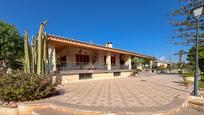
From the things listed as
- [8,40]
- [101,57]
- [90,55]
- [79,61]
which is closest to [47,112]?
[8,40]

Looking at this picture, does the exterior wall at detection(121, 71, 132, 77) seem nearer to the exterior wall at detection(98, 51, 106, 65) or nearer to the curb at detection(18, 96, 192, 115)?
the exterior wall at detection(98, 51, 106, 65)

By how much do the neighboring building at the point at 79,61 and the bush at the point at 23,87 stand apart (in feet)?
16.1

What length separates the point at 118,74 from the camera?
1884cm

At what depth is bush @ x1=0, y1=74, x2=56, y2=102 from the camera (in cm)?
520

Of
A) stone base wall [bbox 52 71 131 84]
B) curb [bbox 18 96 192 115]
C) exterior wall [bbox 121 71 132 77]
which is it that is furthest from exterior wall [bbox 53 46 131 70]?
curb [bbox 18 96 192 115]

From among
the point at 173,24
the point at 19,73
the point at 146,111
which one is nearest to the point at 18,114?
the point at 19,73

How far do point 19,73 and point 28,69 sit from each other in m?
1.24

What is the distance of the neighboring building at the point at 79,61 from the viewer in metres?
11.0

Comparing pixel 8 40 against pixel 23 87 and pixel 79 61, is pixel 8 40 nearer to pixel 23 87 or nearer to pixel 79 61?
pixel 79 61

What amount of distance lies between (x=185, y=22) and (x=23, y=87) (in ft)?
41.8

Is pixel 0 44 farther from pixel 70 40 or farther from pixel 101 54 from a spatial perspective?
pixel 101 54

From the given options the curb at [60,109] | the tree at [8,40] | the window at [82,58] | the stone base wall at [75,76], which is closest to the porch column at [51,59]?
the stone base wall at [75,76]

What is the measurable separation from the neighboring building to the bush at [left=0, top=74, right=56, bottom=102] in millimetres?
4898

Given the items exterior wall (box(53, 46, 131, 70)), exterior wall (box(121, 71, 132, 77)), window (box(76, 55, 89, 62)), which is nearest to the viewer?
exterior wall (box(53, 46, 131, 70))
